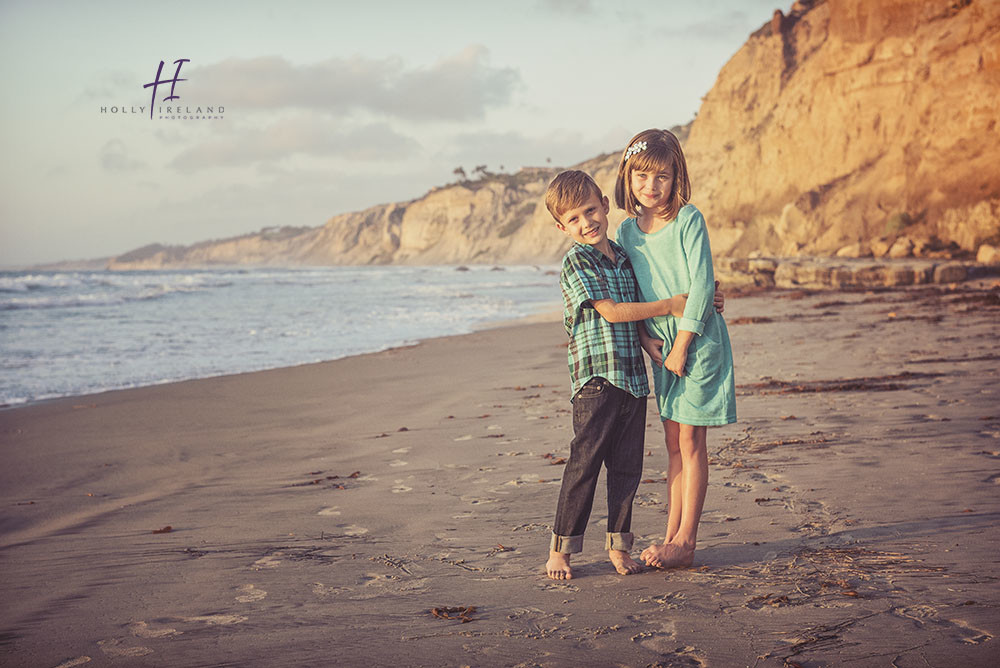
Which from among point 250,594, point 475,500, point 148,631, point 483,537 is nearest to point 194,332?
point 475,500

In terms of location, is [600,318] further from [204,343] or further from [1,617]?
[204,343]

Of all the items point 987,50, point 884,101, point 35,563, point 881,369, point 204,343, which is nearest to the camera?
point 35,563

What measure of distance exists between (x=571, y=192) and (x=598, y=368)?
0.65 m

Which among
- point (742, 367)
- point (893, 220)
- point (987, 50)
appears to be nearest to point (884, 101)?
point (987, 50)

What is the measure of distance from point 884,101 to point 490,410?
29.6 meters

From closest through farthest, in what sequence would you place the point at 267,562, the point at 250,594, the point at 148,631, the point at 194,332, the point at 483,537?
the point at 148,631, the point at 250,594, the point at 267,562, the point at 483,537, the point at 194,332

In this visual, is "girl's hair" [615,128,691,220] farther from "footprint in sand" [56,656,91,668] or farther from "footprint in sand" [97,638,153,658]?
"footprint in sand" [56,656,91,668]

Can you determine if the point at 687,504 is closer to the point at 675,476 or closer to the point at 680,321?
the point at 675,476

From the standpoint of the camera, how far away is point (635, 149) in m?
2.81

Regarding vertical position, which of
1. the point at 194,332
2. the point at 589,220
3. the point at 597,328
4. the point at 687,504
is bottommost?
the point at 687,504

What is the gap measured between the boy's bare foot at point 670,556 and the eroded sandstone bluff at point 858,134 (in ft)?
75.1

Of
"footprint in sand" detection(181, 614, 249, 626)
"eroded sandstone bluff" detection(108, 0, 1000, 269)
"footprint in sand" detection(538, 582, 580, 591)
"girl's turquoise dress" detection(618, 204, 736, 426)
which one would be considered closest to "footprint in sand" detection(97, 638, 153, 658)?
"footprint in sand" detection(181, 614, 249, 626)

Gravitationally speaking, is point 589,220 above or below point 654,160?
below

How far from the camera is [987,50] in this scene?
24.8 m
